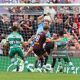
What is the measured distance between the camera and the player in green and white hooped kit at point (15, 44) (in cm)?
1149

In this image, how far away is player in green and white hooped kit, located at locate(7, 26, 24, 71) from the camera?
11492mm

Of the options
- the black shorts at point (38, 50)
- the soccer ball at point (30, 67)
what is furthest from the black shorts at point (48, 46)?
the soccer ball at point (30, 67)

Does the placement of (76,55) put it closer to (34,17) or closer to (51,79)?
(34,17)

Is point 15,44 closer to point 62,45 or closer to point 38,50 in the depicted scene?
point 38,50

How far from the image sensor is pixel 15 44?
11625mm

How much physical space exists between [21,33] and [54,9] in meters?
1.22

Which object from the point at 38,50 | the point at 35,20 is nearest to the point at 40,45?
the point at 38,50

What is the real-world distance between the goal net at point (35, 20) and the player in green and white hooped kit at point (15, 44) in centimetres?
17

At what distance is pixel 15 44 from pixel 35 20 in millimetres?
944

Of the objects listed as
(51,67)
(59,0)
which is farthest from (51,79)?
(59,0)

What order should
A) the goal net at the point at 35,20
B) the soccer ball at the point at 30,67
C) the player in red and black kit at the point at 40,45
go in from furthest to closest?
1. the player in red and black kit at the point at 40,45
2. the goal net at the point at 35,20
3. the soccer ball at the point at 30,67

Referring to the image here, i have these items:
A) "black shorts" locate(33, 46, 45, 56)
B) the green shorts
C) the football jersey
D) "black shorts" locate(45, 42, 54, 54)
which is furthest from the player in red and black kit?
the football jersey

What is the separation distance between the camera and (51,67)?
36.6 ft

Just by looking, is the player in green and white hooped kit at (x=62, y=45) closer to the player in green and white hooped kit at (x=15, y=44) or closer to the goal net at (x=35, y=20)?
the goal net at (x=35, y=20)
